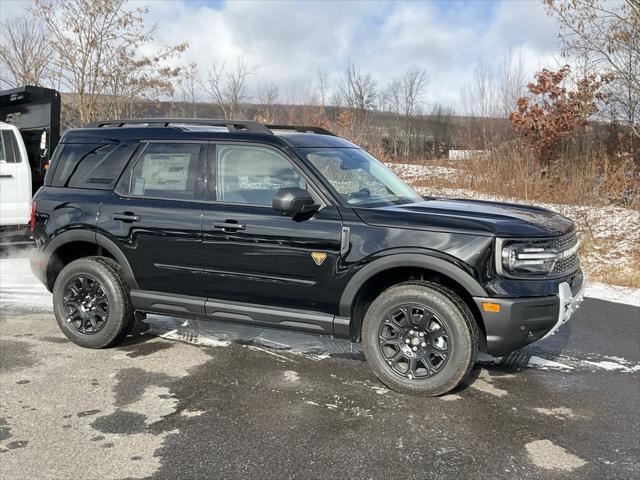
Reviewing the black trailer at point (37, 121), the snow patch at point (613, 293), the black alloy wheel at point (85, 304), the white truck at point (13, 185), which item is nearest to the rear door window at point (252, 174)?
the black alloy wheel at point (85, 304)

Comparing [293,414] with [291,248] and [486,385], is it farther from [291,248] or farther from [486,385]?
[486,385]

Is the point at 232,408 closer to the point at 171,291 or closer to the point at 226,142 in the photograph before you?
the point at 171,291

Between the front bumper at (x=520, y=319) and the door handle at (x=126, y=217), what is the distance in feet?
9.08

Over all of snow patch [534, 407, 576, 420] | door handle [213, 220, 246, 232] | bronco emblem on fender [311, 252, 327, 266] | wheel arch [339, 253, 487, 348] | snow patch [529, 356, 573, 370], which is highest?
door handle [213, 220, 246, 232]

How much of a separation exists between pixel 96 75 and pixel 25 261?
27.8 ft

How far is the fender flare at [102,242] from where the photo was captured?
4986 millimetres

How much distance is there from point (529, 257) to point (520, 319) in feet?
1.34

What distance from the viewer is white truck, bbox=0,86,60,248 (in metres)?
9.19

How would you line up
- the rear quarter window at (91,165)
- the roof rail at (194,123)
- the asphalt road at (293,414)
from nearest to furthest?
1. the asphalt road at (293,414)
2. the roof rail at (194,123)
3. the rear quarter window at (91,165)

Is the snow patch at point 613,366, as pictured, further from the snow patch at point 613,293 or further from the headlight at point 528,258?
the snow patch at point 613,293

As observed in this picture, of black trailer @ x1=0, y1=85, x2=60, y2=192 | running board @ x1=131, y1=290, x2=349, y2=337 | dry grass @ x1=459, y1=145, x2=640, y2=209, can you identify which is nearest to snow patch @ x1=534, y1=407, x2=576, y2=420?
running board @ x1=131, y1=290, x2=349, y2=337

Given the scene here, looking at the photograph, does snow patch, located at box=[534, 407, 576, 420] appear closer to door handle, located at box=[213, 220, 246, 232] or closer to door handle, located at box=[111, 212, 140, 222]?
door handle, located at box=[213, 220, 246, 232]

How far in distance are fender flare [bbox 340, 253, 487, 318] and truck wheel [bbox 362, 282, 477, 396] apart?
0.16 m

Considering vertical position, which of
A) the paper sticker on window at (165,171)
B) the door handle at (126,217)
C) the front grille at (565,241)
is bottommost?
the front grille at (565,241)
